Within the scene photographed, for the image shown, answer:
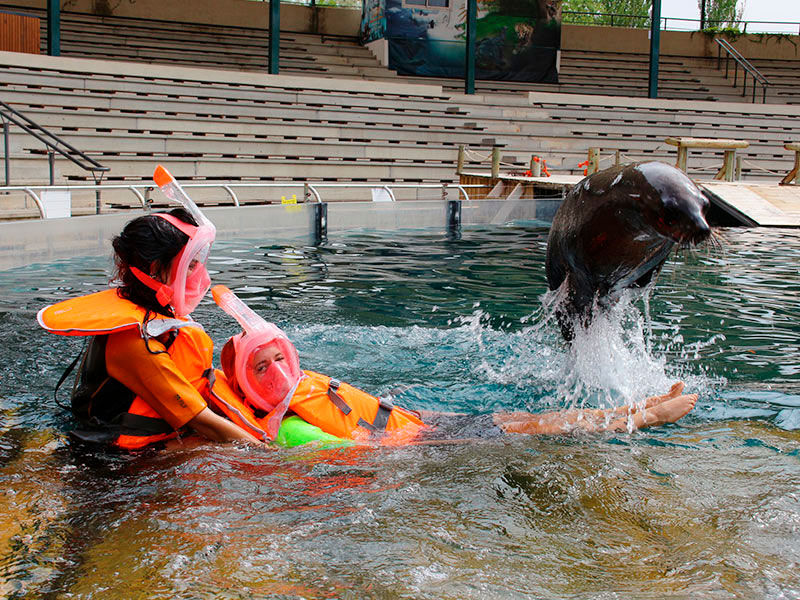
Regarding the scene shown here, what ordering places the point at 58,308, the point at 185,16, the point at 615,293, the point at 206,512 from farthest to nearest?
the point at 185,16 < the point at 615,293 < the point at 58,308 < the point at 206,512

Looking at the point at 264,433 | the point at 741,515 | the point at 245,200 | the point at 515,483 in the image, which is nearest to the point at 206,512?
the point at 264,433

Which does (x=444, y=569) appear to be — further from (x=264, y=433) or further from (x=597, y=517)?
(x=264, y=433)

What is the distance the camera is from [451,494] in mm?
3254

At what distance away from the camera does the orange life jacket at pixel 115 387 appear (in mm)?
3211

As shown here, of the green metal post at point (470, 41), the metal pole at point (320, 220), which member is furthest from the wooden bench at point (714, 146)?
the green metal post at point (470, 41)

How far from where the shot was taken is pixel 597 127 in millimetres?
21688

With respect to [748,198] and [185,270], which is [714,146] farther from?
[185,270]

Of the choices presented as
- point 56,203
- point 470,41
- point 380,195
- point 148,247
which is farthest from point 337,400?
point 470,41

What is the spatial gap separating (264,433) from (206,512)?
49 centimetres

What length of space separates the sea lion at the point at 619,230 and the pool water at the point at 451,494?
295 mm

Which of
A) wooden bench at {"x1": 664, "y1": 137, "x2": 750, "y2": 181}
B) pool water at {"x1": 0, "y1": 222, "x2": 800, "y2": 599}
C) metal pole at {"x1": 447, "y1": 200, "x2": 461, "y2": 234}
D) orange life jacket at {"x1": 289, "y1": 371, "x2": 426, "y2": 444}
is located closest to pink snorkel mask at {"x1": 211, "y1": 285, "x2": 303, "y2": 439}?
orange life jacket at {"x1": 289, "y1": 371, "x2": 426, "y2": 444}

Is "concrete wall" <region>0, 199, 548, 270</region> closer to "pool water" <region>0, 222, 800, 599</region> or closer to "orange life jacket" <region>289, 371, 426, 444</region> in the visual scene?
"pool water" <region>0, 222, 800, 599</region>

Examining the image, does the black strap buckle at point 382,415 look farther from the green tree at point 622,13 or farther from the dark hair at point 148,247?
the green tree at point 622,13

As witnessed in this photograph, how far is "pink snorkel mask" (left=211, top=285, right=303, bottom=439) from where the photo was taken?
325 cm
